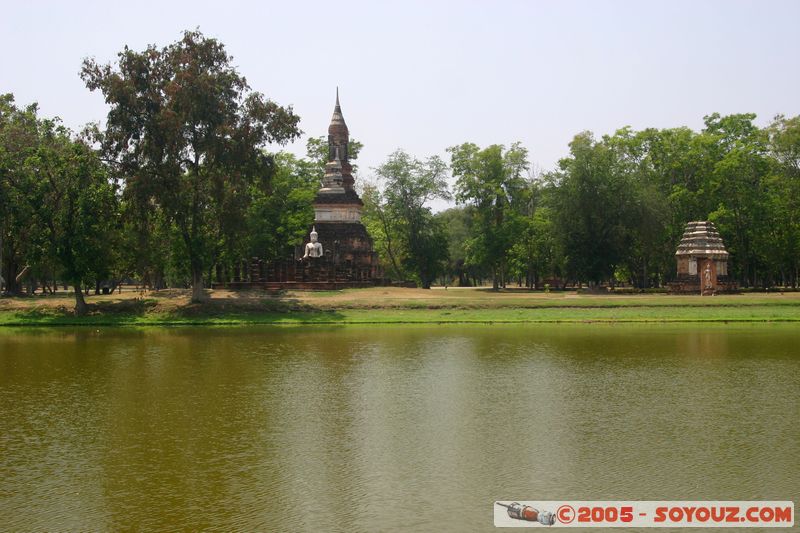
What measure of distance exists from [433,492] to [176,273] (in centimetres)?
6276

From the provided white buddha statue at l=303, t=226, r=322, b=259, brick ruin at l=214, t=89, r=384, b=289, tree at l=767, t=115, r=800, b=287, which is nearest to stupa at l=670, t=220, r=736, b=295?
tree at l=767, t=115, r=800, b=287

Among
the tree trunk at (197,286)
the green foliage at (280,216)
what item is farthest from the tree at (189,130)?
the green foliage at (280,216)

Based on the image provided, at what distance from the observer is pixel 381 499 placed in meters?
11.3

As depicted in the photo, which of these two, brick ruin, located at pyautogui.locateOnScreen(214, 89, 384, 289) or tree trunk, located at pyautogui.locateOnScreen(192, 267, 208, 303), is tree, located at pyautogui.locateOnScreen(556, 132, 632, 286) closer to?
brick ruin, located at pyautogui.locateOnScreen(214, 89, 384, 289)

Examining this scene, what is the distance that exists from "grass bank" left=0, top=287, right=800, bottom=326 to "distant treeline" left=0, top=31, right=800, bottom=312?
102 inches

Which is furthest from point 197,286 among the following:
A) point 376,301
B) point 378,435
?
point 378,435

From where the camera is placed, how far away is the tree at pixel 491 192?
244ft

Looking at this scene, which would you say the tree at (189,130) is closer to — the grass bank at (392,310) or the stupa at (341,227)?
the grass bank at (392,310)

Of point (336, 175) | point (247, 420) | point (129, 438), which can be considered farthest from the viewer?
point (336, 175)

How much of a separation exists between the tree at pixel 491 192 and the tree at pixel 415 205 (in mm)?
5125

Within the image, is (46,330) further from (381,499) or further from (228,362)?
(381,499)

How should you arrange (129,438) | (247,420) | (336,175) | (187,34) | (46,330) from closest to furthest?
(129,438) → (247,420) → (46,330) → (187,34) → (336,175)

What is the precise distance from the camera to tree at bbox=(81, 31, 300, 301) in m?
48.8

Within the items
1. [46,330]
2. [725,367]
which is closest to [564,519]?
[725,367]
